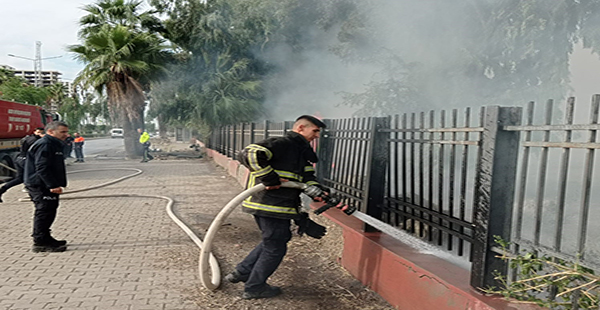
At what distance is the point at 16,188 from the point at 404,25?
9672 mm

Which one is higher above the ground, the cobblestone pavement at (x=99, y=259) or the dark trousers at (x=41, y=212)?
the dark trousers at (x=41, y=212)

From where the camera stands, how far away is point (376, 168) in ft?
12.6

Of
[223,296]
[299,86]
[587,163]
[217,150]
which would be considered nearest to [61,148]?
[223,296]

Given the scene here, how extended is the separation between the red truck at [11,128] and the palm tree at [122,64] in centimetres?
411

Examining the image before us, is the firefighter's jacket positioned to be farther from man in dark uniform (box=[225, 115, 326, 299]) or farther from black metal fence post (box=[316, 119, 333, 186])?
black metal fence post (box=[316, 119, 333, 186])

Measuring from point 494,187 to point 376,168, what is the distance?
4.87 ft

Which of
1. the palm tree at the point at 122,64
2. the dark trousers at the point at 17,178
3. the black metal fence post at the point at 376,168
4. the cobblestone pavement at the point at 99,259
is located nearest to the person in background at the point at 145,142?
the palm tree at the point at 122,64

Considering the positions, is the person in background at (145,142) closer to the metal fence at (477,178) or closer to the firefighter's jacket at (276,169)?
the metal fence at (477,178)

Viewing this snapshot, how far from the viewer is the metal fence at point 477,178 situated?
2.08 m

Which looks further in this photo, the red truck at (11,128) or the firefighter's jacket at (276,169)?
the red truck at (11,128)

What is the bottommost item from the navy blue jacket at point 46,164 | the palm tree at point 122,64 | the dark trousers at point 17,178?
the dark trousers at point 17,178

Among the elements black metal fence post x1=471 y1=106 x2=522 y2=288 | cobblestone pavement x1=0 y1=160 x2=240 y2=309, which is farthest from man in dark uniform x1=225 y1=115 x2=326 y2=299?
black metal fence post x1=471 y1=106 x2=522 y2=288

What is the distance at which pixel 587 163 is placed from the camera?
6.35 ft

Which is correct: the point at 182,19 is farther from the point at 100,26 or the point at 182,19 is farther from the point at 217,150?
the point at 217,150
